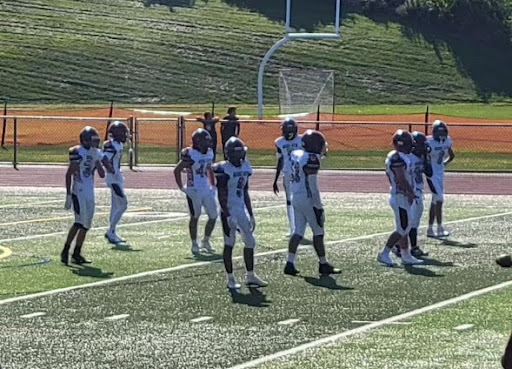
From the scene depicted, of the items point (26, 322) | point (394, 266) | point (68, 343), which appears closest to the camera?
point (68, 343)

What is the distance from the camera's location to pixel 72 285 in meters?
15.5

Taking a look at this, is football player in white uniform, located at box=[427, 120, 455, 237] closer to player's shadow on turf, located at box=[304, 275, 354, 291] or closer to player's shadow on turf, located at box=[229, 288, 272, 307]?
player's shadow on turf, located at box=[304, 275, 354, 291]

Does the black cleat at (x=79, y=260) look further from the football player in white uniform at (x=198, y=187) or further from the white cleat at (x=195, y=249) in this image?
the football player in white uniform at (x=198, y=187)

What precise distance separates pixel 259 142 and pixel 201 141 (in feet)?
71.3

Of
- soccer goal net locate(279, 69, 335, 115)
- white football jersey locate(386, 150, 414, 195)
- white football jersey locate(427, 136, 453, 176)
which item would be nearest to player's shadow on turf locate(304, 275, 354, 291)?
white football jersey locate(386, 150, 414, 195)

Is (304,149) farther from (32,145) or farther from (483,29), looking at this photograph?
(483,29)

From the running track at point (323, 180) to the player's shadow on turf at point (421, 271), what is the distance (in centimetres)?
1200

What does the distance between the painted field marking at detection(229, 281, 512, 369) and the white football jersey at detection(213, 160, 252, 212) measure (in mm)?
2485

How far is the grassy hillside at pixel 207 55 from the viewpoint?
70.0m

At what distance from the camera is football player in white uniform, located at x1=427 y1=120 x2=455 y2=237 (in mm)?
20469

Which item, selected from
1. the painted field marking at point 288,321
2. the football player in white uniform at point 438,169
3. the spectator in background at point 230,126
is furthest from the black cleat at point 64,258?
the spectator in background at point 230,126

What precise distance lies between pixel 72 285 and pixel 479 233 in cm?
774

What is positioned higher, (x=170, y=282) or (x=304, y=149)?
(x=304, y=149)

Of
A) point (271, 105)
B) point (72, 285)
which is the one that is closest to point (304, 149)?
point (72, 285)
